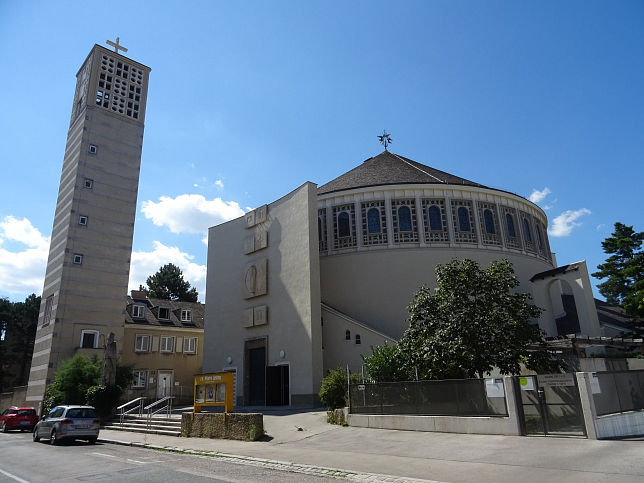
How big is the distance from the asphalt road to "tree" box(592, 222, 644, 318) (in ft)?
91.1

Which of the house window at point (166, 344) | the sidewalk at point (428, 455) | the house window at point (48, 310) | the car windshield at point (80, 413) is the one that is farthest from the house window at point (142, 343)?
the sidewalk at point (428, 455)

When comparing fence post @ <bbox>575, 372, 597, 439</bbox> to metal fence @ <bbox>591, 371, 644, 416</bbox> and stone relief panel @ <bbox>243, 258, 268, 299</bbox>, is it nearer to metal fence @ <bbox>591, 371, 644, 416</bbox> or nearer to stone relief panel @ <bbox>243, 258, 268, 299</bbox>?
metal fence @ <bbox>591, 371, 644, 416</bbox>

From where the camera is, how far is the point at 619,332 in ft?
112

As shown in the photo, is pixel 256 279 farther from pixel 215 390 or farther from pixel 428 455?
pixel 428 455

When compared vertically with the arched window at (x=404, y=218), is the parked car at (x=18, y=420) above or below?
below

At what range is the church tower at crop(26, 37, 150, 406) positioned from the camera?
1318 inches

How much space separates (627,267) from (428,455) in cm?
2933

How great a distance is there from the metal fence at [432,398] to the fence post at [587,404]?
2.20 metres

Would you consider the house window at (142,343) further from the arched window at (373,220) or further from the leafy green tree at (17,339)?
the leafy green tree at (17,339)

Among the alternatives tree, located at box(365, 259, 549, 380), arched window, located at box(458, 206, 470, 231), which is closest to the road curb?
tree, located at box(365, 259, 549, 380)

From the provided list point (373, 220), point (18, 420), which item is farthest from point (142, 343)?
point (373, 220)

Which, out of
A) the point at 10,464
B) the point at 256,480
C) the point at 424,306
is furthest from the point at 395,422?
the point at 10,464

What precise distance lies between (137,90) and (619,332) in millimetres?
43302

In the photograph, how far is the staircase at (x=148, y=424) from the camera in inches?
790
